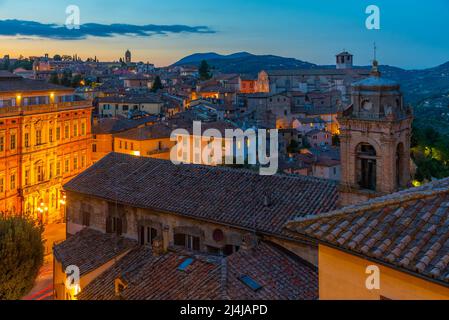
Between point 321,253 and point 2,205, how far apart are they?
3686 cm

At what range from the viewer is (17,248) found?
67.5ft

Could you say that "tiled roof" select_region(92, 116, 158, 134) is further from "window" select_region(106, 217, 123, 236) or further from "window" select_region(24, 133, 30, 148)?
"window" select_region(106, 217, 123, 236)

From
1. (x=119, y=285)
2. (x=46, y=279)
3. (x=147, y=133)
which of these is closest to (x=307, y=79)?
(x=147, y=133)

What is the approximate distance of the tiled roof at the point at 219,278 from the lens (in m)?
14.8

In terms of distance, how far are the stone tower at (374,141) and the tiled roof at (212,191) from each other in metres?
1.09

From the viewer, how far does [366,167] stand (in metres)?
18.6

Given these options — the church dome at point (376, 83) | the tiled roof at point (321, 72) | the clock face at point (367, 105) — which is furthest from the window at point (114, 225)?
the tiled roof at point (321, 72)

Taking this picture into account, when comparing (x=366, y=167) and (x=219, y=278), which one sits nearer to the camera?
(x=219, y=278)

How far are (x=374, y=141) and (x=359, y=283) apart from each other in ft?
33.4

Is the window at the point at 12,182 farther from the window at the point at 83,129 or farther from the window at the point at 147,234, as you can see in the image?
the window at the point at 147,234

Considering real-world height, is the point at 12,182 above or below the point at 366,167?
below

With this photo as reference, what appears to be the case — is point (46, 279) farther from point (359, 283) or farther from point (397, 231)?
point (397, 231)

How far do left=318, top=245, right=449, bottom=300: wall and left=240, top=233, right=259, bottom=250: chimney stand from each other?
7.47 metres
